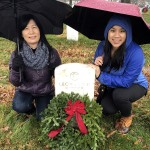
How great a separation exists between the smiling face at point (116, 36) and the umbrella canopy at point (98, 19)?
0.62ft

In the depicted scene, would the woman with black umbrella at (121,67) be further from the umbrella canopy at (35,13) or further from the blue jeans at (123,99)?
the umbrella canopy at (35,13)

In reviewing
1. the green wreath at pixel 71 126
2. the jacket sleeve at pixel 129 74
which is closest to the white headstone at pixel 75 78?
the green wreath at pixel 71 126

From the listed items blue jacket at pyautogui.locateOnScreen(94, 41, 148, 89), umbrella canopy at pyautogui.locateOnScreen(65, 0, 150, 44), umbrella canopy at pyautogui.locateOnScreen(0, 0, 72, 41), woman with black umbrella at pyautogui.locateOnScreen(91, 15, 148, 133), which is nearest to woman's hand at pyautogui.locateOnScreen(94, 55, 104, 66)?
woman with black umbrella at pyautogui.locateOnScreen(91, 15, 148, 133)

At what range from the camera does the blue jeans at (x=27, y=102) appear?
13.2 feet

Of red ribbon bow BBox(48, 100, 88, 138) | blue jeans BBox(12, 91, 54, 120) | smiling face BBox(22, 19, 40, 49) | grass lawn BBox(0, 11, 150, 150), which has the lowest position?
grass lawn BBox(0, 11, 150, 150)

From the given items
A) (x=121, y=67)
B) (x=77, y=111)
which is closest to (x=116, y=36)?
(x=121, y=67)

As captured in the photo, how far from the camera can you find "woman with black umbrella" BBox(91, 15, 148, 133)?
11.6 feet

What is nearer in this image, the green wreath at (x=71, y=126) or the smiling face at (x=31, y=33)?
the green wreath at (x=71, y=126)

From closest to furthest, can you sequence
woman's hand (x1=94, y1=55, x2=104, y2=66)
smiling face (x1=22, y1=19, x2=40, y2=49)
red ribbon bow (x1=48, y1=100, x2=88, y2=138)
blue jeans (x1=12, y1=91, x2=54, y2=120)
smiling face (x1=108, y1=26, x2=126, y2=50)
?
1. red ribbon bow (x1=48, y1=100, x2=88, y2=138)
2. smiling face (x1=108, y1=26, x2=126, y2=50)
3. smiling face (x1=22, y1=19, x2=40, y2=49)
4. woman's hand (x1=94, y1=55, x2=104, y2=66)
5. blue jeans (x1=12, y1=91, x2=54, y2=120)

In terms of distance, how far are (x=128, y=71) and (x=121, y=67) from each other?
0.43 ft

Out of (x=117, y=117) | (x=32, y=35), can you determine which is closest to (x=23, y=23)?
(x=32, y=35)

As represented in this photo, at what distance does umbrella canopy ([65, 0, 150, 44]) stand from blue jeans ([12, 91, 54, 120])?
102cm

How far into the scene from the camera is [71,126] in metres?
3.31

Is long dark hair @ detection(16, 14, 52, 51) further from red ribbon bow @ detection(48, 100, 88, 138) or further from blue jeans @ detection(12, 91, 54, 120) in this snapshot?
red ribbon bow @ detection(48, 100, 88, 138)
